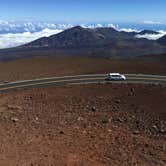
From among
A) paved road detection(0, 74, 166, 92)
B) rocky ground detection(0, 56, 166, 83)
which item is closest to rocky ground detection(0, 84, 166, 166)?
paved road detection(0, 74, 166, 92)

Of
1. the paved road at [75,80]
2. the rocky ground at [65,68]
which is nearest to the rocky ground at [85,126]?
the paved road at [75,80]

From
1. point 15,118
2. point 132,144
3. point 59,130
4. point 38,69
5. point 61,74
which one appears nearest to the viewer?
point 132,144

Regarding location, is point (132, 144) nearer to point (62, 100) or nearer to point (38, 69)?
point (62, 100)

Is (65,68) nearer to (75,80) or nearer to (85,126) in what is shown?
(75,80)

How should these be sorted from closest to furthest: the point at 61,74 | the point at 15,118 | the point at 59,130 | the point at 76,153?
the point at 76,153, the point at 59,130, the point at 15,118, the point at 61,74

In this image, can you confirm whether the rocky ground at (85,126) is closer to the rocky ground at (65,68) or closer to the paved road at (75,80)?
the paved road at (75,80)

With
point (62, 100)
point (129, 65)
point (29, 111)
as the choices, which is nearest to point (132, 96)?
point (62, 100)

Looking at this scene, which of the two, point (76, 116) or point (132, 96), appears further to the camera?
point (132, 96)
